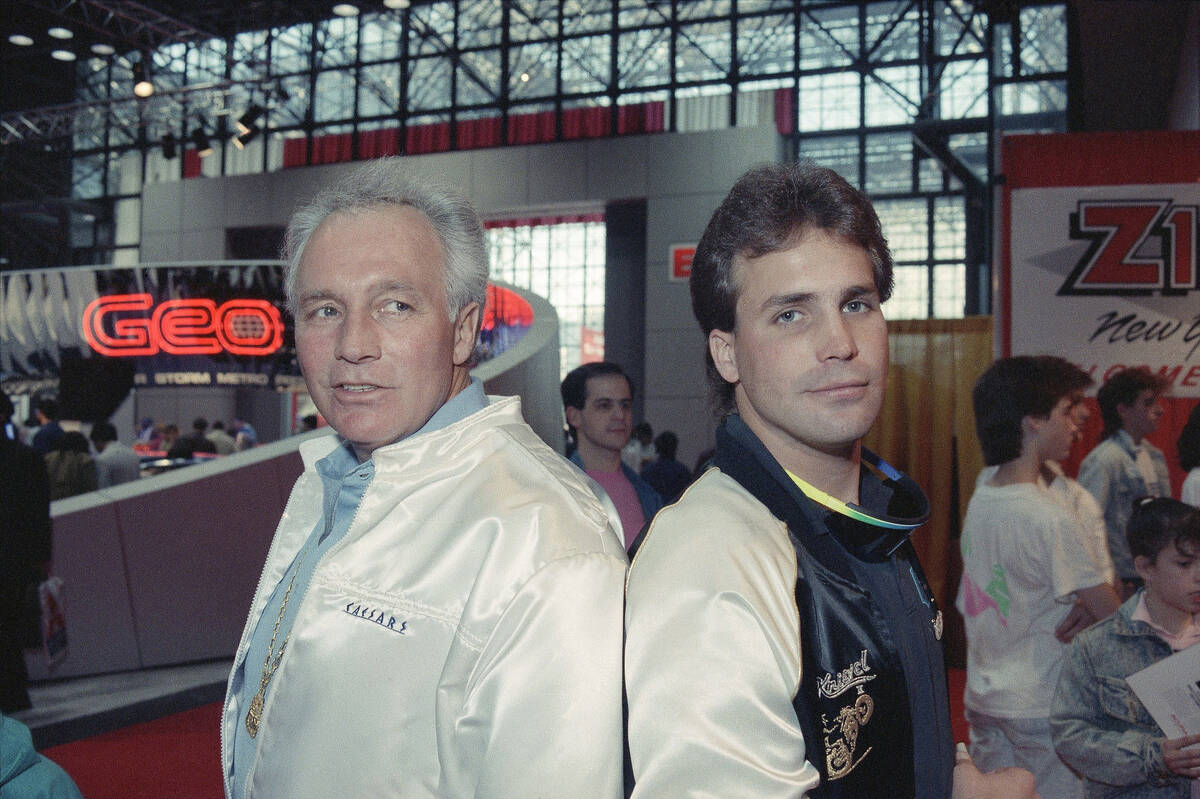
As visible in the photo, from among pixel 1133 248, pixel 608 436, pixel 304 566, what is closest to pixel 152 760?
pixel 608 436

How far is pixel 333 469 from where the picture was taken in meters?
1.57

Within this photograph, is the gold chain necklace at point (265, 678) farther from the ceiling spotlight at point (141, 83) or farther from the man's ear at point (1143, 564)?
the ceiling spotlight at point (141, 83)

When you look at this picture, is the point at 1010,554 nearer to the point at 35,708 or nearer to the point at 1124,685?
the point at 1124,685

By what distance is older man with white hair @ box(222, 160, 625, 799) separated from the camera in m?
1.01

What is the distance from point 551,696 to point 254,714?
56 cm

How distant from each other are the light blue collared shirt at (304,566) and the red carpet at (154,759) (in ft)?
8.86

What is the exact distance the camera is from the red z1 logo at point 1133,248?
175 inches

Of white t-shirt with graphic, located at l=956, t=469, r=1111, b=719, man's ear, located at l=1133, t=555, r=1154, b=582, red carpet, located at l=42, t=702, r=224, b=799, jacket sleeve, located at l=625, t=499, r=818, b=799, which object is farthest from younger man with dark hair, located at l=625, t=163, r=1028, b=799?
red carpet, located at l=42, t=702, r=224, b=799

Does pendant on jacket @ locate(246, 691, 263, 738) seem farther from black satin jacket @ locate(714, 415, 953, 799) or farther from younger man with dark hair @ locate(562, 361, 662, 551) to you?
younger man with dark hair @ locate(562, 361, 662, 551)

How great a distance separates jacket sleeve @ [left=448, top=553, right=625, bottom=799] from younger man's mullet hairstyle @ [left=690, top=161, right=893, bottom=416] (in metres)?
0.44

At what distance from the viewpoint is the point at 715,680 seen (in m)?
0.93

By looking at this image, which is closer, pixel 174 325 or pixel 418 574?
pixel 418 574

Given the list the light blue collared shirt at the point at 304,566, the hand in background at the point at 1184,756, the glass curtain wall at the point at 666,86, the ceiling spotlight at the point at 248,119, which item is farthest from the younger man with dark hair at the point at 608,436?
the ceiling spotlight at the point at 248,119

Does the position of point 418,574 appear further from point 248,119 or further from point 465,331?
point 248,119
